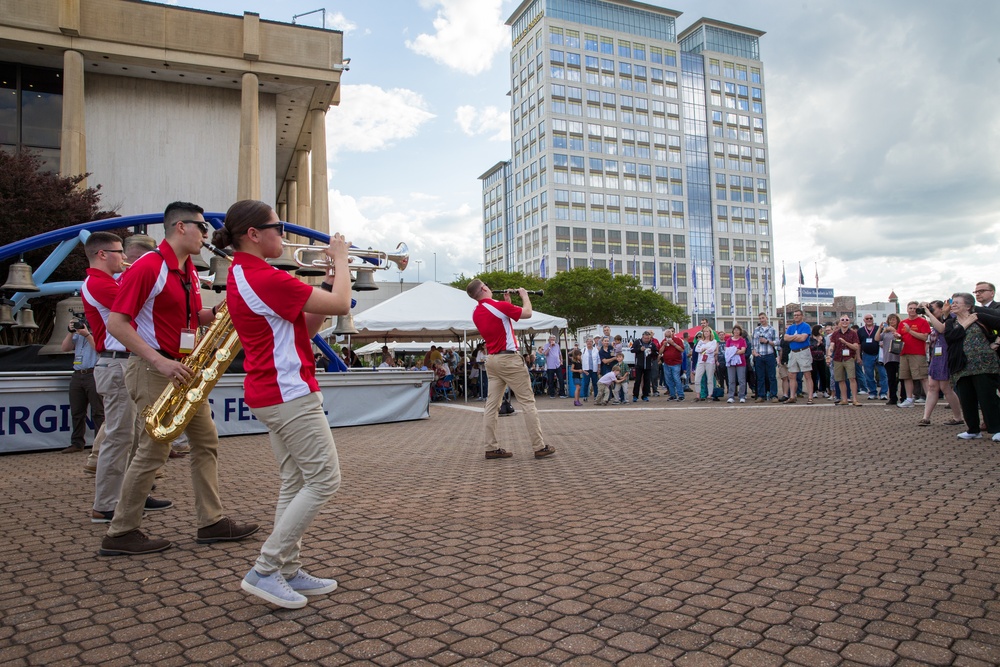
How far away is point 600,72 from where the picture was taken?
113 meters

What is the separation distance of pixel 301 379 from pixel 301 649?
1.13 metres

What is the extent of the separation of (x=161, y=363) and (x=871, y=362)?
631 inches

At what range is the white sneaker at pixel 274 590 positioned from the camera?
112 inches

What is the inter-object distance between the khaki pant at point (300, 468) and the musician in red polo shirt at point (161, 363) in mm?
1092

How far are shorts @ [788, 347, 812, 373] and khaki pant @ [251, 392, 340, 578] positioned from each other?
13.4 meters

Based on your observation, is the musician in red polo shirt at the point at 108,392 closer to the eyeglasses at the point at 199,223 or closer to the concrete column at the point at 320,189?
the eyeglasses at the point at 199,223

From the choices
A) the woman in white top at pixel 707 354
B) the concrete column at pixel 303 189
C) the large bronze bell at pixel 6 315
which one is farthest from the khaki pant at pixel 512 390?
the concrete column at pixel 303 189

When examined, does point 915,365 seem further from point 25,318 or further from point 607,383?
point 25,318

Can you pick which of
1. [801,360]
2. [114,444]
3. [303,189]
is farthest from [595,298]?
[114,444]

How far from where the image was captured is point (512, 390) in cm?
723

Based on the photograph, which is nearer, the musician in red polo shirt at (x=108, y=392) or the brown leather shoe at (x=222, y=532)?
the brown leather shoe at (x=222, y=532)

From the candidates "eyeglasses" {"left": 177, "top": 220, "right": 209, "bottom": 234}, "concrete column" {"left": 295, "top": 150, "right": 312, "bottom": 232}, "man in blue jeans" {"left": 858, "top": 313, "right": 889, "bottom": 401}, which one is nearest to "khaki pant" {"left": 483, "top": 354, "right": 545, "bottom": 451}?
"eyeglasses" {"left": 177, "top": 220, "right": 209, "bottom": 234}

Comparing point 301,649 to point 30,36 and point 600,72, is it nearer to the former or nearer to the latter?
point 30,36

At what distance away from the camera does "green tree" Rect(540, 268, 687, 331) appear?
64.0 meters
